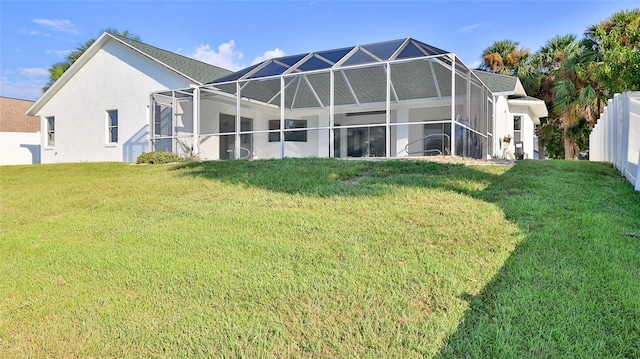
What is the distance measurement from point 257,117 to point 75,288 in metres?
13.2

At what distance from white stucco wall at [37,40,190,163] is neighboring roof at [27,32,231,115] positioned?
0.19 metres

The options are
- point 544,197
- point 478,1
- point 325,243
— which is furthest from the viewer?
point 478,1

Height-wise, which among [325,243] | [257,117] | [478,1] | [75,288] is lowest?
[75,288]

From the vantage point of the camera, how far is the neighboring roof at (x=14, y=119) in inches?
995

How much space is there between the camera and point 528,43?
23.4 meters

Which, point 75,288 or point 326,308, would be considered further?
point 75,288

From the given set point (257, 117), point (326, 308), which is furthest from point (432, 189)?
point (257, 117)

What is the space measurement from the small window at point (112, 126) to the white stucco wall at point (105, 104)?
0.53 feet

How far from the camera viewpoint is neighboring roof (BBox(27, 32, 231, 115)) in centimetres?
1543

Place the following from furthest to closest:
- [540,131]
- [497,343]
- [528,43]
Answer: [540,131]
[528,43]
[497,343]

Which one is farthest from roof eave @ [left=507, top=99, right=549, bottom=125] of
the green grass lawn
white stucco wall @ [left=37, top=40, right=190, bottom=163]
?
white stucco wall @ [left=37, top=40, right=190, bottom=163]

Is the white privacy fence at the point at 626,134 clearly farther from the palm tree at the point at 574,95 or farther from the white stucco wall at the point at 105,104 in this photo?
the white stucco wall at the point at 105,104

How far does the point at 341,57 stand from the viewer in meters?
11.6

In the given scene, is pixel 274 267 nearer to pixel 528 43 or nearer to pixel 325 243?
pixel 325 243
